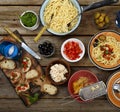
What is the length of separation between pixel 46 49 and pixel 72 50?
0.13m

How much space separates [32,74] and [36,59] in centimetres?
8

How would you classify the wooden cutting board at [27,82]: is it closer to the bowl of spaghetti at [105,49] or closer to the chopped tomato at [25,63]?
the chopped tomato at [25,63]

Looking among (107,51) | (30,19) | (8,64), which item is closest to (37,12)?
(30,19)

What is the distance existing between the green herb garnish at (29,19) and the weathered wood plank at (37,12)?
→ 6cm

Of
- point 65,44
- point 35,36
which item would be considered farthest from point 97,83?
point 35,36

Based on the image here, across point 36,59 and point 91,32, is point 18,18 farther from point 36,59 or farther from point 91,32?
point 91,32

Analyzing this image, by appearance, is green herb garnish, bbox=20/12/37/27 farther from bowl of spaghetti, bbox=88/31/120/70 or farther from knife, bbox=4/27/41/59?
bowl of spaghetti, bbox=88/31/120/70

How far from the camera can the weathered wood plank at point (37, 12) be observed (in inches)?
89.0

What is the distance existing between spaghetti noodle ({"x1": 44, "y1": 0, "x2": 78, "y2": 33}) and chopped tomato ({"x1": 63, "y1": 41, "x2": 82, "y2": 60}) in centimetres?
8

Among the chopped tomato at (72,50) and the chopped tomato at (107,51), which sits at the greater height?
the chopped tomato at (72,50)

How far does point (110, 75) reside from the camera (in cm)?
222

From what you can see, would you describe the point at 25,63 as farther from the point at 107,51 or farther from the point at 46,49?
the point at 107,51

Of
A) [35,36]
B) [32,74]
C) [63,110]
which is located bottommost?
[63,110]

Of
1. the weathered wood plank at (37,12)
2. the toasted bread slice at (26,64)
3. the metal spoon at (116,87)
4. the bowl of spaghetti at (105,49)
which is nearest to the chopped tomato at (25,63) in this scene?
the toasted bread slice at (26,64)
